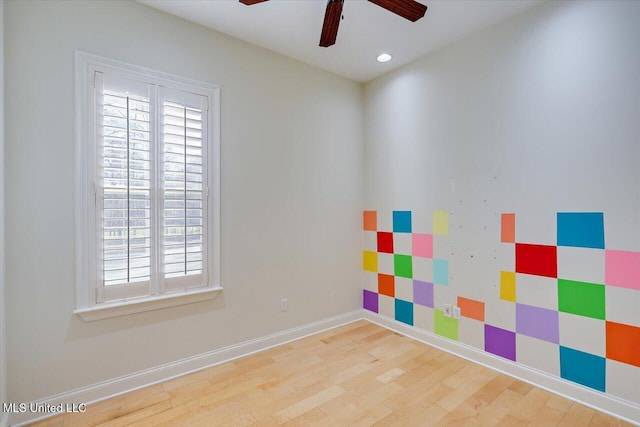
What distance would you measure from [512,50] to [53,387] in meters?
3.91

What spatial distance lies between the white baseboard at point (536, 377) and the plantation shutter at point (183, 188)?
2.09 meters

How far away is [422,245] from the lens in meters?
3.05

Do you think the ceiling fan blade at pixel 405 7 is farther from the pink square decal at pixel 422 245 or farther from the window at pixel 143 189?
the pink square decal at pixel 422 245

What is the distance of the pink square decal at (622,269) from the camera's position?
6.27ft

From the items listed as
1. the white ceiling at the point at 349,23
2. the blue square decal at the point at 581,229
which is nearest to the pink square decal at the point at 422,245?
the blue square decal at the point at 581,229

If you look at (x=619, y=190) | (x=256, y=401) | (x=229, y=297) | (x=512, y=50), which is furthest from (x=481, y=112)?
(x=256, y=401)

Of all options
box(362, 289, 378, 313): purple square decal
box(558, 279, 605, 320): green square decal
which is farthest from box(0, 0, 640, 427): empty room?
box(362, 289, 378, 313): purple square decal

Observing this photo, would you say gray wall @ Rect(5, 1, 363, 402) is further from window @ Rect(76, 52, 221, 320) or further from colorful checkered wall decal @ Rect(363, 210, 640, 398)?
colorful checkered wall decal @ Rect(363, 210, 640, 398)

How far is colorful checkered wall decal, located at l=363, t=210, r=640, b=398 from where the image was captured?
6.52 feet

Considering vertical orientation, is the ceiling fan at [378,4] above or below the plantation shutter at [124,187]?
above

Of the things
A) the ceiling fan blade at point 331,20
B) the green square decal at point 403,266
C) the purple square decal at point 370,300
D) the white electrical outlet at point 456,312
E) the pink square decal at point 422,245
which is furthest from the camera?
the purple square decal at point 370,300

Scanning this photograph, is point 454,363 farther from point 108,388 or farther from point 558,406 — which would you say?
point 108,388

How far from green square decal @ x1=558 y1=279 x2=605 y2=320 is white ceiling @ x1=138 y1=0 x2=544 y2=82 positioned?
78.0 inches

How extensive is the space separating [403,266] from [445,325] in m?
0.65
